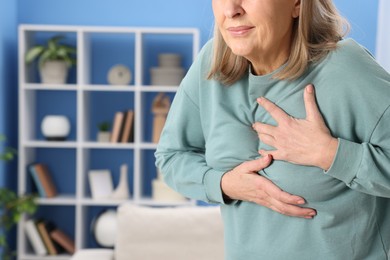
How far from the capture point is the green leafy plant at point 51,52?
4621 mm

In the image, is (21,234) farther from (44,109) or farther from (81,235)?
(44,109)

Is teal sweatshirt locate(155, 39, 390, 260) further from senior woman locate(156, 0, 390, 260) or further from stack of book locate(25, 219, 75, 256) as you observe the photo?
stack of book locate(25, 219, 75, 256)

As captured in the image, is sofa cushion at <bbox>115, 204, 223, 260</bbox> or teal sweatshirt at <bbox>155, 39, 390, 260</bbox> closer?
teal sweatshirt at <bbox>155, 39, 390, 260</bbox>

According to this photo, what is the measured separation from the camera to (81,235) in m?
4.79

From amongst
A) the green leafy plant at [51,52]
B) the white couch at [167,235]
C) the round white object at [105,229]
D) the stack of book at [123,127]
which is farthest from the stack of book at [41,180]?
the white couch at [167,235]

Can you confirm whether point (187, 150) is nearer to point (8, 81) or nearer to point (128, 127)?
point (128, 127)

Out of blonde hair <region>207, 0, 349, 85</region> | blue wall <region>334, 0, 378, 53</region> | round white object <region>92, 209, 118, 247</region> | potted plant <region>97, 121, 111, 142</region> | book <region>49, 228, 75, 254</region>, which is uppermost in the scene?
blue wall <region>334, 0, 378, 53</region>

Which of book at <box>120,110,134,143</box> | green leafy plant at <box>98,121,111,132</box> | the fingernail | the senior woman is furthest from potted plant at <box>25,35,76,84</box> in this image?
the fingernail

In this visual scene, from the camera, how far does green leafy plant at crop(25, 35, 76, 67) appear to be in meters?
4.62

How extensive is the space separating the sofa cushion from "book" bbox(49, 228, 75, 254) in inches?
70.8

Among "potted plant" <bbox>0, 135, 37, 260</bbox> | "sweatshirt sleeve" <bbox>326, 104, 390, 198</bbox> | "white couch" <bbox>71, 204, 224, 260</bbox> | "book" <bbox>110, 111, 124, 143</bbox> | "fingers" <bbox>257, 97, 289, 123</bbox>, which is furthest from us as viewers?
"book" <bbox>110, 111, 124, 143</bbox>

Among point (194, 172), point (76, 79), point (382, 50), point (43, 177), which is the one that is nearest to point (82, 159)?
point (43, 177)

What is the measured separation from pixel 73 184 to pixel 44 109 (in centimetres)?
59

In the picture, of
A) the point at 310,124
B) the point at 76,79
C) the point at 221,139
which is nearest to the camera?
the point at 310,124
